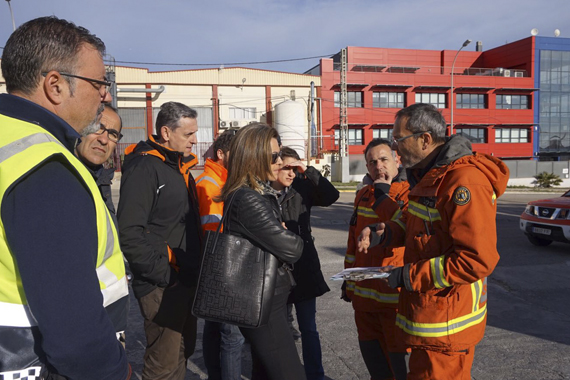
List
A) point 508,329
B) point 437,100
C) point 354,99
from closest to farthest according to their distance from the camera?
point 508,329 → point 354,99 → point 437,100

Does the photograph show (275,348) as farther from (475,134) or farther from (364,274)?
(475,134)

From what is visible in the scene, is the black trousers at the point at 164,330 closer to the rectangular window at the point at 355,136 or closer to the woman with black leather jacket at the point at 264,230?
the woman with black leather jacket at the point at 264,230

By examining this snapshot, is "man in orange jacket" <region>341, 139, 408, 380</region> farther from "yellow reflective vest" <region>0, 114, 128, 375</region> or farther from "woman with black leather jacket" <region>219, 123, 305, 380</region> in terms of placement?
"yellow reflective vest" <region>0, 114, 128, 375</region>

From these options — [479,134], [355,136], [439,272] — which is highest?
[479,134]

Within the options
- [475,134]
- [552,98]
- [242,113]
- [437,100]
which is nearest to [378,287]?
[242,113]

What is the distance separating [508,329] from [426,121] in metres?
3.28

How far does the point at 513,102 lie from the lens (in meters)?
45.3

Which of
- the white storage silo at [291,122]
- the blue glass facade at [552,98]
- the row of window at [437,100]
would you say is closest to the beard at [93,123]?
the white storage silo at [291,122]

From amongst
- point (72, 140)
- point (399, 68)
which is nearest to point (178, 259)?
point (72, 140)

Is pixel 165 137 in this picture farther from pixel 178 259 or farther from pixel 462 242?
pixel 462 242

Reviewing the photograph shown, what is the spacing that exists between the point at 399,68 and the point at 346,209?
1353 inches

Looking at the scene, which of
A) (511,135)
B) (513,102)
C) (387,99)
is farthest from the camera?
(513,102)

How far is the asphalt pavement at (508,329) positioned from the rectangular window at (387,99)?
3570 centimetres

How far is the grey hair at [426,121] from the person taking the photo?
253cm
